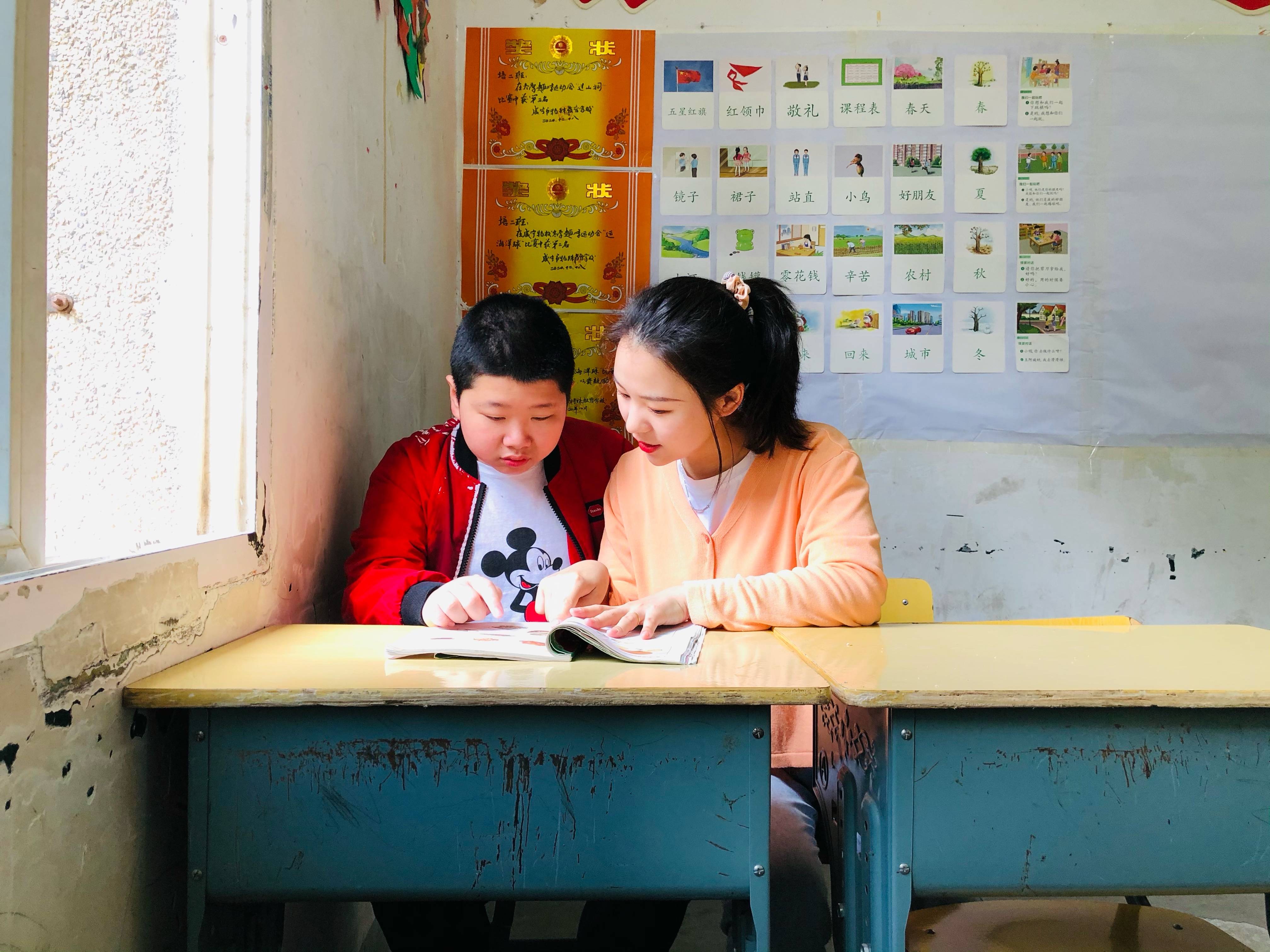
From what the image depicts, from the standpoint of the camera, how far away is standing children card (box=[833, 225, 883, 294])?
7.25 ft

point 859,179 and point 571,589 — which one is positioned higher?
point 859,179

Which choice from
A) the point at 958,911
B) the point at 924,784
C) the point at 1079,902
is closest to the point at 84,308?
the point at 924,784

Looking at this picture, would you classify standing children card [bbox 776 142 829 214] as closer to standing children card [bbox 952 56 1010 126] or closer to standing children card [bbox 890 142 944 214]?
standing children card [bbox 890 142 944 214]

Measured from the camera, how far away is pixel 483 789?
86 centimetres

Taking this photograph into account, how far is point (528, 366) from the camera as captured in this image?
136 cm

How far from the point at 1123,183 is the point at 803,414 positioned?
3.24ft

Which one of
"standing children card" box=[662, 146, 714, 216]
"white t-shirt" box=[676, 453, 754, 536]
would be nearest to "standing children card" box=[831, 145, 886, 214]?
"standing children card" box=[662, 146, 714, 216]

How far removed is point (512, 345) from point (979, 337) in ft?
4.48

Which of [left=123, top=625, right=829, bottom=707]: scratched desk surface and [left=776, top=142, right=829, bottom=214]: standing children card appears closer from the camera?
[left=123, top=625, right=829, bottom=707]: scratched desk surface

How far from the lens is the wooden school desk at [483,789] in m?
0.84

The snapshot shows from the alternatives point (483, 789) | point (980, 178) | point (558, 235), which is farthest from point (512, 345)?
point (980, 178)

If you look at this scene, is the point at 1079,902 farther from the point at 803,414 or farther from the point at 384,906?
the point at 803,414

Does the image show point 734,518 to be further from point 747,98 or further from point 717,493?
point 747,98

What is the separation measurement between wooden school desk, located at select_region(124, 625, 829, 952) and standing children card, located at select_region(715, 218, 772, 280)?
1.55m
